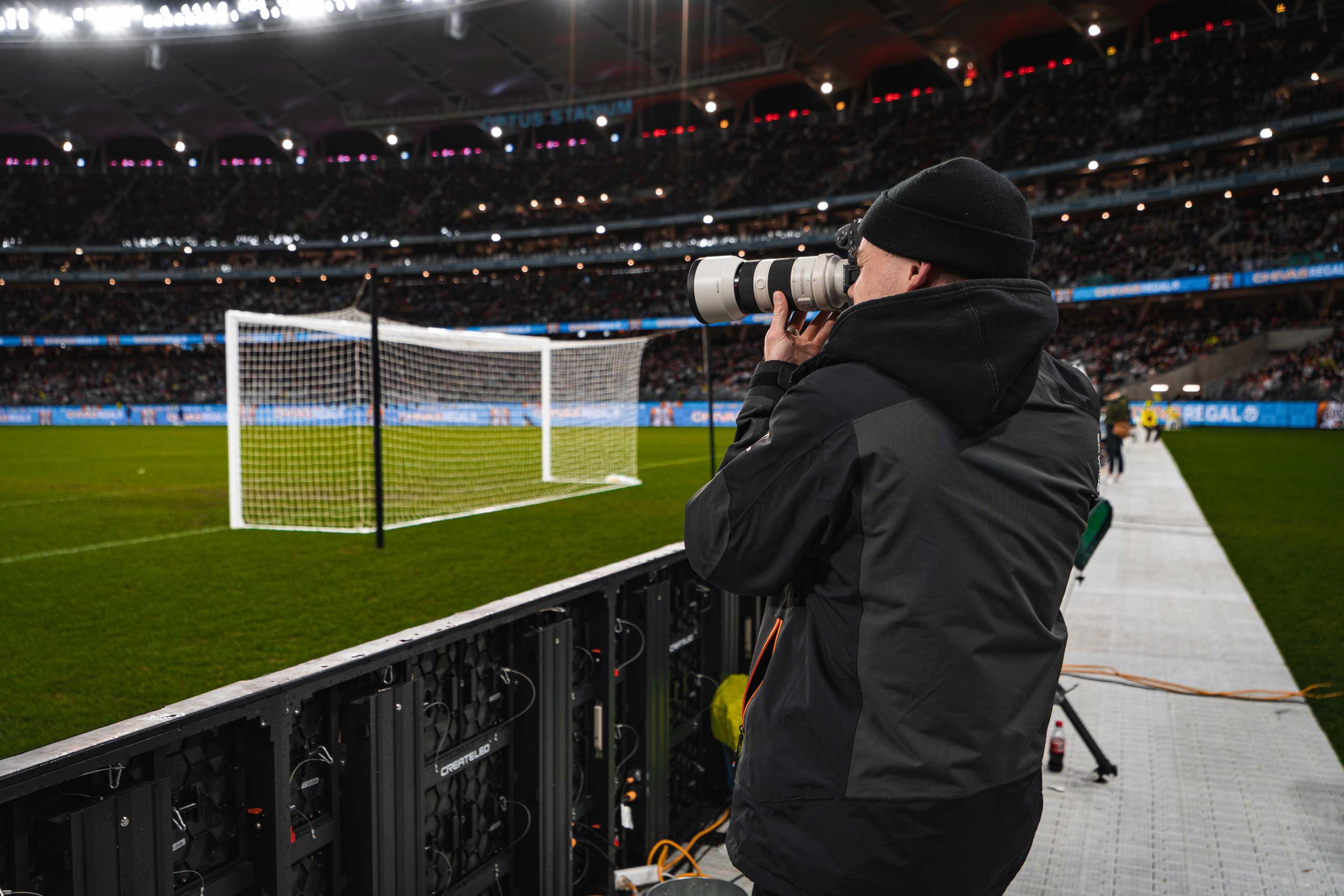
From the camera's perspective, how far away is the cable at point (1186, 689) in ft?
15.6

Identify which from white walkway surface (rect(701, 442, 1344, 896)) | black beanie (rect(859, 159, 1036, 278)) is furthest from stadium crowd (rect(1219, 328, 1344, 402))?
black beanie (rect(859, 159, 1036, 278))

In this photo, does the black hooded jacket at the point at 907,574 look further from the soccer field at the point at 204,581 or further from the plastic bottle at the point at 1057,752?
the soccer field at the point at 204,581

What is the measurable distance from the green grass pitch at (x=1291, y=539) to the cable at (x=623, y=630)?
10.9ft

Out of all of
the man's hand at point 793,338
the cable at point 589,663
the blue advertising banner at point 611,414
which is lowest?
the cable at point 589,663

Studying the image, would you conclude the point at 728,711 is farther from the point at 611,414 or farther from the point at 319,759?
the point at 611,414

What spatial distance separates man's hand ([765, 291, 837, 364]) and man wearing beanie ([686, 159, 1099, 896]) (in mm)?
225

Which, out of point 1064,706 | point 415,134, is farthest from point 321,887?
point 415,134

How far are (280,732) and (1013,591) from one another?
1.47 meters

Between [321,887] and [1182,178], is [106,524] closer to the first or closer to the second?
[321,887]

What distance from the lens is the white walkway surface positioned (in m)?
3.04

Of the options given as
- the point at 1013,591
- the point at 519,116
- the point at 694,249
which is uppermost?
the point at 519,116

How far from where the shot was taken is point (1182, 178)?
39.8 metres

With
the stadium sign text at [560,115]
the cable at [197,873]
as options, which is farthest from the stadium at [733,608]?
the stadium sign text at [560,115]

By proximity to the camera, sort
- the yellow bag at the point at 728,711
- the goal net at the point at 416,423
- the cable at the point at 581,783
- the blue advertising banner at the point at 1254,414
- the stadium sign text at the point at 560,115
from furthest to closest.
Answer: the stadium sign text at the point at 560,115
the blue advertising banner at the point at 1254,414
the goal net at the point at 416,423
the yellow bag at the point at 728,711
the cable at the point at 581,783
